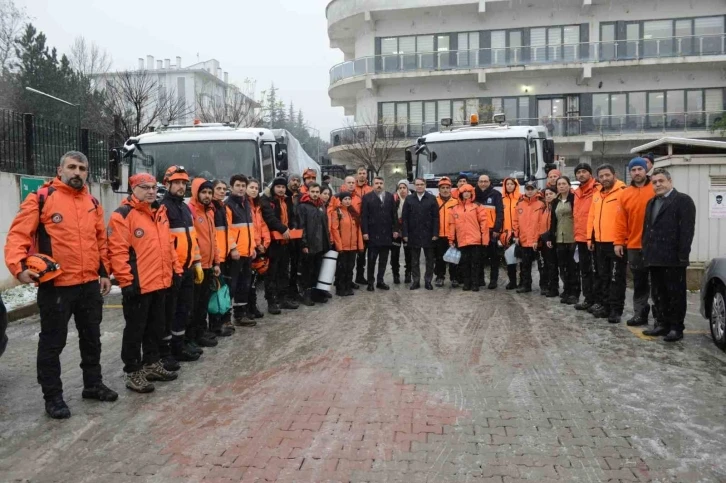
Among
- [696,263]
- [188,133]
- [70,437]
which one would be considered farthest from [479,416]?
[188,133]

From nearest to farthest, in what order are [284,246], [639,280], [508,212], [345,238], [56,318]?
[56,318] < [639,280] < [284,246] < [345,238] < [508,212]

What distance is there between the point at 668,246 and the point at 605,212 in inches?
46.6

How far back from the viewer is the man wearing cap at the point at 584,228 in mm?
8867

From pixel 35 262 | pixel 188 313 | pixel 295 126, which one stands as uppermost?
pixel 295 126

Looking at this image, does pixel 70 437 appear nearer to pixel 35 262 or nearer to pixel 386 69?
pixel 35 262

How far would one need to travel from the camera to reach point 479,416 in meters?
4.79

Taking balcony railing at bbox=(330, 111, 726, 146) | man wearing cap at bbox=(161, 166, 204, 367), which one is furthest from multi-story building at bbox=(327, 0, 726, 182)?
man wearing cap at bbox=(161, 166, 204, 367)

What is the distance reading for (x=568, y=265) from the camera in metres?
9.56

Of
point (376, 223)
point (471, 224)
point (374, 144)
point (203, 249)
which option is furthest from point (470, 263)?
point (374, 144)

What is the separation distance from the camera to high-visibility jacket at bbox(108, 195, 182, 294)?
5348 millimetres

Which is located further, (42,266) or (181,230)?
(181,230)

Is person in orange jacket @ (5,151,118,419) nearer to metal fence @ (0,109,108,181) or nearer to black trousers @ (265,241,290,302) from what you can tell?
black trousers @ (265,241,290,302)

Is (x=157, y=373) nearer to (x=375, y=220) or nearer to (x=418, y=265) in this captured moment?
(x=375, y=220)

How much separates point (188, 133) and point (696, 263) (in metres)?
8.89
